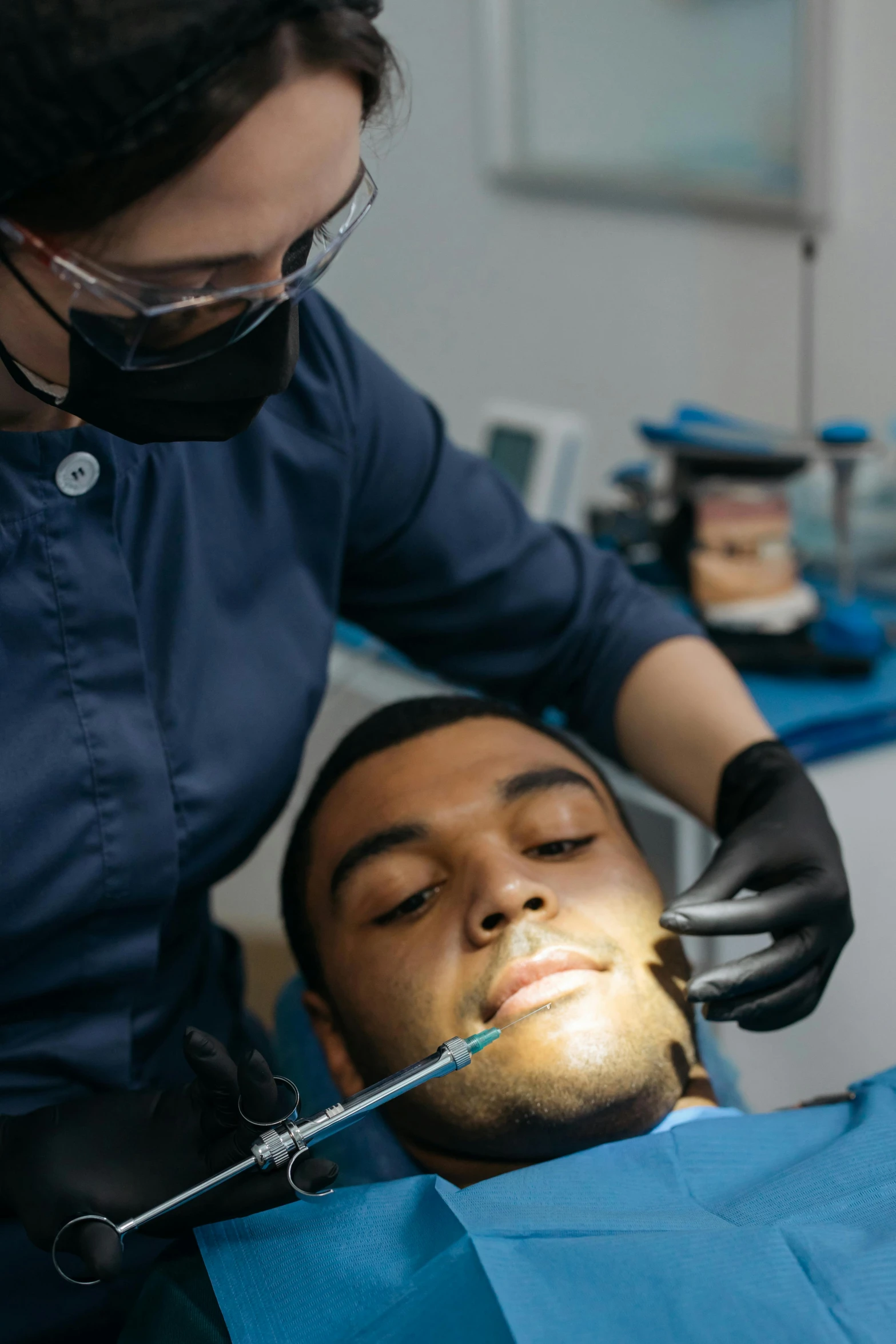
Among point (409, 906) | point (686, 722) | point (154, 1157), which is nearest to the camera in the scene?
point (154, 1157)

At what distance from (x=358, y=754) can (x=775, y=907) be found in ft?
1.36

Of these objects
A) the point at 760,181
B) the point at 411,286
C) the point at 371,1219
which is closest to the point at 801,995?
the point at 371,1219

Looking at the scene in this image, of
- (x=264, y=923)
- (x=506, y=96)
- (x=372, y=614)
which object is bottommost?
(x=264, y=923)

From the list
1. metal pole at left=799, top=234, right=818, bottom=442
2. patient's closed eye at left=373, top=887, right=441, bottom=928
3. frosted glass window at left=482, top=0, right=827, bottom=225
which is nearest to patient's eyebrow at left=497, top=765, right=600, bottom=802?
patient's closed eye at left=373, top=887, right=441, bottom=928

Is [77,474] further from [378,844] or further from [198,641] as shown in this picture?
[378,844]

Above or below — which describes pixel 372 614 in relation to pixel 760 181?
below

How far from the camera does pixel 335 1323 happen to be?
787 mm

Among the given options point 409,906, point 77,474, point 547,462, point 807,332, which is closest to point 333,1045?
point 409,906

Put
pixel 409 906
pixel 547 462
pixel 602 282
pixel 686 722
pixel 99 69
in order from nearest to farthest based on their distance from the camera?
1. pixel 99 69
2. pixel 409 906
3. pixel 686 722
4. pixel 547 462
5. pixel 602 282

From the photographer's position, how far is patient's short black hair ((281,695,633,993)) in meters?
1.18

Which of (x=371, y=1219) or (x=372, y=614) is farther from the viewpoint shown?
(x=372, y=614)

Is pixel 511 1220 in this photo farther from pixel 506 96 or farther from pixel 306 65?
pixel 506 96

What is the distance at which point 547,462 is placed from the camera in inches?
80.4

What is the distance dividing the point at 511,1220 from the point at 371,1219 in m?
0.10
